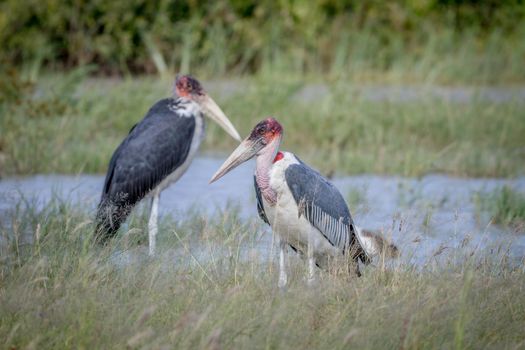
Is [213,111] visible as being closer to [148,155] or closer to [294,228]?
[148,155]

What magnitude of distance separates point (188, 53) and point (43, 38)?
1.92 metres

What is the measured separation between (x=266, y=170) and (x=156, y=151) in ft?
4.57

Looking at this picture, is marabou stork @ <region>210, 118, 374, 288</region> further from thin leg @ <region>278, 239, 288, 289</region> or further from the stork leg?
the stork leg

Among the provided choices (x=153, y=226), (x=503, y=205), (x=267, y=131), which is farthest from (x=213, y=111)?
(x=503, y=205)

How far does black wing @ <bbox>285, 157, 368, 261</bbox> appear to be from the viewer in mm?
5238

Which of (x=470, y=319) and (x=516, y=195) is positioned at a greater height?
(x=470, y=319)

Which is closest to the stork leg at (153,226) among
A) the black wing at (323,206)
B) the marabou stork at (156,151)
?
the marabou stork at (156,151)

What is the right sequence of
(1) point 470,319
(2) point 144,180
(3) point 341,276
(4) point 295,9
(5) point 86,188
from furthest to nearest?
1. (4) point 295,9
2. (5) point 86,188
3. (2) point 144,180
4. (3) point 341,276
5. (1) point 470,319

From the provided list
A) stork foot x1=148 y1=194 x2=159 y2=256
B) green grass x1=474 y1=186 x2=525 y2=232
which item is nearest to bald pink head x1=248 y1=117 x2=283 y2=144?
stork foot x1=148 y1=194 x2=159 y2=256

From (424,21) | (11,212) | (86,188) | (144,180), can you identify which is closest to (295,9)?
(424,21)

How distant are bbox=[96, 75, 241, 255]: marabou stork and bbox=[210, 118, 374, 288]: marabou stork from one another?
99 cm

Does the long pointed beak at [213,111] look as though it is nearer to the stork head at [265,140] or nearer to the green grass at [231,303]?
the stork head at [265,140]

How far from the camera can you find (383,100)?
10.9m

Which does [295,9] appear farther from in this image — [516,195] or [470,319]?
[470,319]
